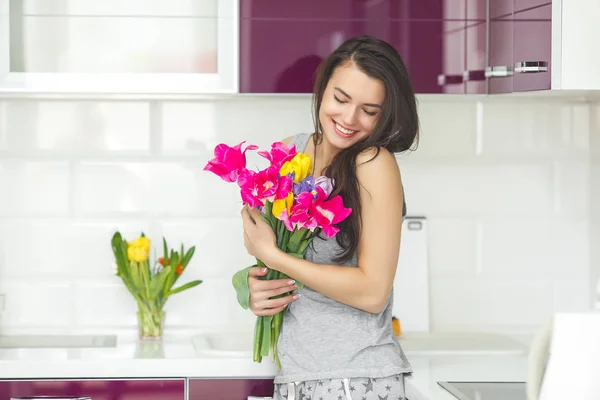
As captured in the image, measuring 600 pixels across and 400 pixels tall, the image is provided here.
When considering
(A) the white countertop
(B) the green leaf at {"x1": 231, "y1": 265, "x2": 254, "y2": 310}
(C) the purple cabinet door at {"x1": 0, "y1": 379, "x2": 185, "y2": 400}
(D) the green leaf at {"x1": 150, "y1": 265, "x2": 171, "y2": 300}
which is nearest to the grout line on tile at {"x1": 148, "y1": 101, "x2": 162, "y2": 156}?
(D) the green leaf at {"x1": 150, "y1": 265, "x2": 171, "y2": 300}

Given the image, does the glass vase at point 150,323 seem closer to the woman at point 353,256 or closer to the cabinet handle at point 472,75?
the woman at point 353,256

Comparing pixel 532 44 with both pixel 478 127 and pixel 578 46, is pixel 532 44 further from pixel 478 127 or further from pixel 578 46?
pixel 478 127

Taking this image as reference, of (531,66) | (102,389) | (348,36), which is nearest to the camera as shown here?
(531,66)

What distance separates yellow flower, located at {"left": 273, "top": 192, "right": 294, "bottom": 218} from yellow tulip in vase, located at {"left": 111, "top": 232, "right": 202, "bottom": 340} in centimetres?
87

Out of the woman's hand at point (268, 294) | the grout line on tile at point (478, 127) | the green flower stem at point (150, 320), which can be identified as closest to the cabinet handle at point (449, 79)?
the grout line on tile at point (478, 127)

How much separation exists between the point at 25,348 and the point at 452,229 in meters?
1.23

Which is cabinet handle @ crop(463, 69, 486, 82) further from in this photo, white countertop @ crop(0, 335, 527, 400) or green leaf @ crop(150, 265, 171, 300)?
green leaf @ crop(150, 265, 171, 300)

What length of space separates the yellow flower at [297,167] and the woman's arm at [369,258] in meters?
0.17

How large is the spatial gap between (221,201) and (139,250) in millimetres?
297

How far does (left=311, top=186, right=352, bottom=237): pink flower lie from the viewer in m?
1.75

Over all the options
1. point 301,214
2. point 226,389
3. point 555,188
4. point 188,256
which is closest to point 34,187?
point 188,256

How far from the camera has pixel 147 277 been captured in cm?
259

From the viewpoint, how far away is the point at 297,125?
2738 millimetres

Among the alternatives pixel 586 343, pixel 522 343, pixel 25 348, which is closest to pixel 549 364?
pixel 586 343
